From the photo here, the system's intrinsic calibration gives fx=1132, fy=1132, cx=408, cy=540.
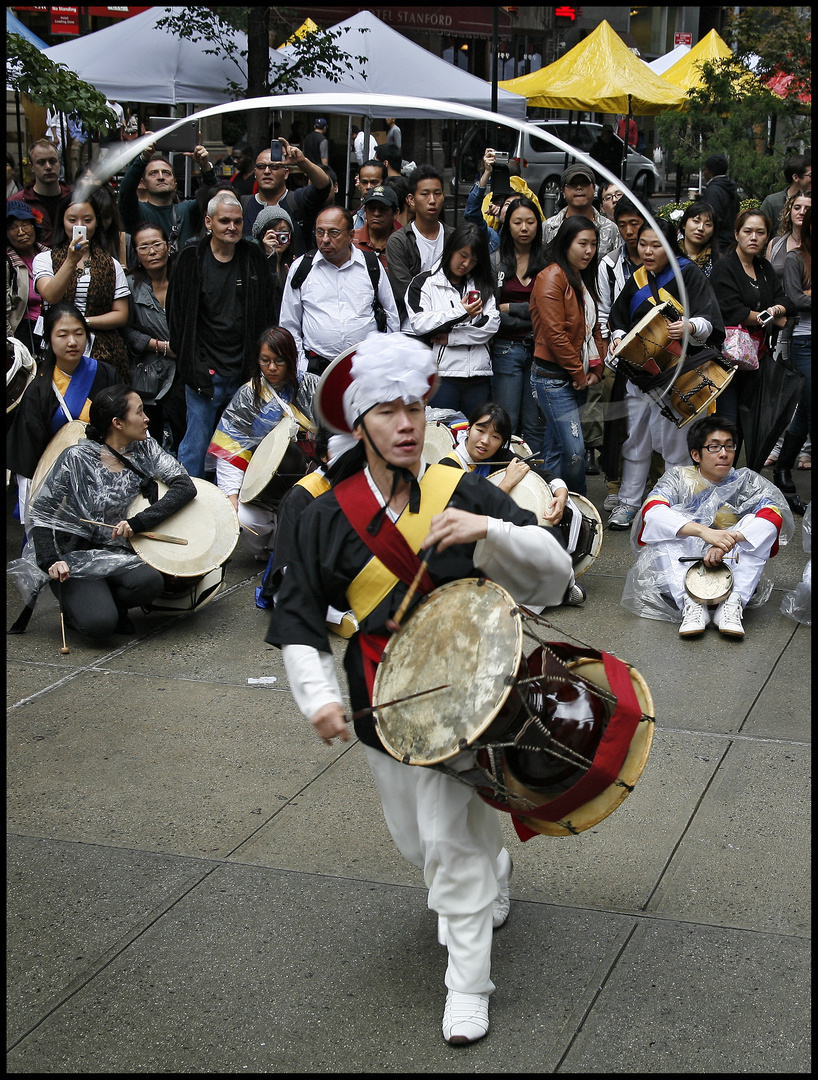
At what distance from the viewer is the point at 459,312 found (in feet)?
21.4

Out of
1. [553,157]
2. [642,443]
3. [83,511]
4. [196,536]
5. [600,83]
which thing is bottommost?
[196,536]

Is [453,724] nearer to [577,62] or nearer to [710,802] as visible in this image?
[710,802]

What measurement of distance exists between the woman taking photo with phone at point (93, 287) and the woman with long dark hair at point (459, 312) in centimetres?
181

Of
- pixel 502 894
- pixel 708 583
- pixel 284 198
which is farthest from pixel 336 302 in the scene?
pixel 502 894

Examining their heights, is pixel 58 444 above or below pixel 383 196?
below

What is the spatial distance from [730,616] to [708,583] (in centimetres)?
21

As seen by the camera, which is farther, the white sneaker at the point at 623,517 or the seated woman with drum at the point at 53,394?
the white sneaker at the point at 623,517

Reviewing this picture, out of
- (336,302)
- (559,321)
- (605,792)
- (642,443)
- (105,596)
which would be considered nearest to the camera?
(605,792)

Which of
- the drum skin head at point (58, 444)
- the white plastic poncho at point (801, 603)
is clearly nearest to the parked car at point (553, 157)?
the white plastic poncho at point (801, 603)

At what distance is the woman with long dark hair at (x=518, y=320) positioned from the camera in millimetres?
6895

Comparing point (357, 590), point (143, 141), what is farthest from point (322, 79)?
point (357, 590)

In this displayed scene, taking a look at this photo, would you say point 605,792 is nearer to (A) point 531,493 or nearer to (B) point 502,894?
(B) point 502,894

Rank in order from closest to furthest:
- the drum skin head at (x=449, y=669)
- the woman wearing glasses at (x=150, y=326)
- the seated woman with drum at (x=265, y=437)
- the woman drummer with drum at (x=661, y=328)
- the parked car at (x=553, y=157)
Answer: the drum skin head at (x=449, y=669), the seated woman with drum at (x=265, y=437), the woman drummer with drum at (x=661, y=328), the woman wearing glasses at (x=150, y=326), the parked car at (x=553, y=157)

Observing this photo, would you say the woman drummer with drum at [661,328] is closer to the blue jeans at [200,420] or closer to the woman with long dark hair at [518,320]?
the woman with long dark hair at [518,320]
